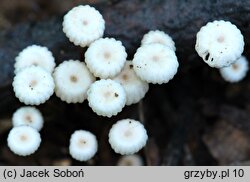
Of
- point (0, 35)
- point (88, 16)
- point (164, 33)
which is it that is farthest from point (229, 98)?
point (0, 35)

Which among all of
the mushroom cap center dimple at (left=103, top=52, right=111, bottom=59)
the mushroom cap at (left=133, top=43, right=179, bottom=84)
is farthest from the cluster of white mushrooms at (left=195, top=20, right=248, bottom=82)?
the mushroom cap center dimple at (left=103, top=52, right=111, bottom=59)

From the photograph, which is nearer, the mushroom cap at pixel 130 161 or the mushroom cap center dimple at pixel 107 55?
the mushroom cap center dimple at pixel 107 55

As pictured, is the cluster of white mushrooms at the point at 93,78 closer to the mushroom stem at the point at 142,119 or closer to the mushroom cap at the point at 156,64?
the mushroom cap at the point at 156,64

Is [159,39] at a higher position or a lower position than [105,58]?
higher

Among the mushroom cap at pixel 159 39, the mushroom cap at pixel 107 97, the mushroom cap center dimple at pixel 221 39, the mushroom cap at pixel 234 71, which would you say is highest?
the mushroom cap at pixel 159 39

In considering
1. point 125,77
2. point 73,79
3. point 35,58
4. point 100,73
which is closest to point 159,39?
point 125,77

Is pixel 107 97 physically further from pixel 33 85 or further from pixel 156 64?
pixel 33 85

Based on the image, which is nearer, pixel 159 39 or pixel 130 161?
pixel 159 39

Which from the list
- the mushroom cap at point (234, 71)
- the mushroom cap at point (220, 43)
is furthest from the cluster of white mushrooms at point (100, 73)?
the mushroom cap at point (234, 71)
